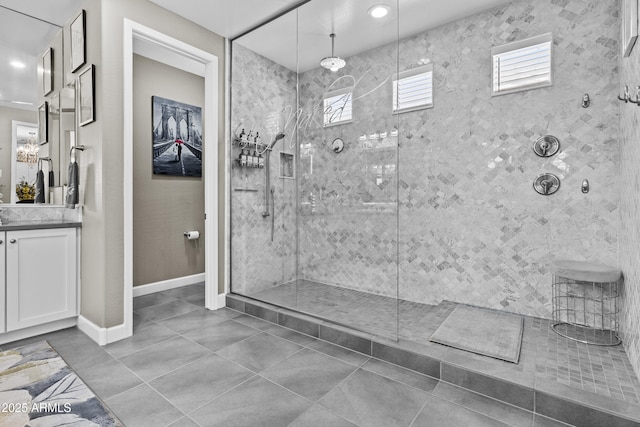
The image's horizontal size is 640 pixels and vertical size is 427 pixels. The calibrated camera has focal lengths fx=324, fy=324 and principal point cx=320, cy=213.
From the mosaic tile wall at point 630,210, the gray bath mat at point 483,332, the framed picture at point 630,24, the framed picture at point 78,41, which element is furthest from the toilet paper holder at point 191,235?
the framed picture at point 630,24

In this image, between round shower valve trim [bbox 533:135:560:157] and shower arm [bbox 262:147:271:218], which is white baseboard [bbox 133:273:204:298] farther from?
round shower valve trim [bbox 533:135:560:157]

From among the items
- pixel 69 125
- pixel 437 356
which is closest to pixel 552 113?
pixel 437 356

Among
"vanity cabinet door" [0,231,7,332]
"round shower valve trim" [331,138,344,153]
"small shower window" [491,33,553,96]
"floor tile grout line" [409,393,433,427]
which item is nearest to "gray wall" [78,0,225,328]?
"vanity cabinet door" [0,231,7,332]

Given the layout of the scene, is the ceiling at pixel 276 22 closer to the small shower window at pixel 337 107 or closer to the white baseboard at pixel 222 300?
the small shower window at pixel 337 107

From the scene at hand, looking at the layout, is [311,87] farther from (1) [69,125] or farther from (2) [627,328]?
(2) [627,328]

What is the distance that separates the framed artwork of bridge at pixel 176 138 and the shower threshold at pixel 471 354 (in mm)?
1969

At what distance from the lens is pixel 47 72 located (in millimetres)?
3070

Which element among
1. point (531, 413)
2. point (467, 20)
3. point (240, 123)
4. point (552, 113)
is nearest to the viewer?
point (531, 413)

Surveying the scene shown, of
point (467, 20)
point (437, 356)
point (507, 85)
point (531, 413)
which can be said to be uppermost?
point (467, 20)

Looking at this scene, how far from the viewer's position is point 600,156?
249 cm

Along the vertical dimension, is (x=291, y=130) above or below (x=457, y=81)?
below

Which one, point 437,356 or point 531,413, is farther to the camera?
point 437,356

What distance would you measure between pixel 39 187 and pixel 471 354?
12.6ft

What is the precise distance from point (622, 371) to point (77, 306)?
4022 mm
